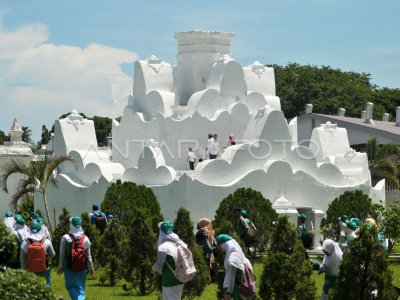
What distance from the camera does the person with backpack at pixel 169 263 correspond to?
12.4m

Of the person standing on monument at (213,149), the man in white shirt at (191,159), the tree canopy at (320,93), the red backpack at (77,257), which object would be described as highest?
the tree canopy at (320,93)

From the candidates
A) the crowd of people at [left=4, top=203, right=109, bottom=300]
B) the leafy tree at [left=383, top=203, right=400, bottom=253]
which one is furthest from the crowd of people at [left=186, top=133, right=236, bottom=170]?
the crowd of people at [left=4, top=203, right=109, bottom=300]

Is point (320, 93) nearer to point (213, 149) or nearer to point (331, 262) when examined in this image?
point (213, 149)

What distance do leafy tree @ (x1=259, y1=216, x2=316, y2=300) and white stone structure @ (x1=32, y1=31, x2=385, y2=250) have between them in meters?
14.9

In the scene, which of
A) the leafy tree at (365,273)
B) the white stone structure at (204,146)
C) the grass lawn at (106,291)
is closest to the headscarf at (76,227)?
the grass lawn at (106,291)

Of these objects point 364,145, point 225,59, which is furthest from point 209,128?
point 364,145

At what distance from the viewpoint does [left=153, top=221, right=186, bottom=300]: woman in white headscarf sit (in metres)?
12.4

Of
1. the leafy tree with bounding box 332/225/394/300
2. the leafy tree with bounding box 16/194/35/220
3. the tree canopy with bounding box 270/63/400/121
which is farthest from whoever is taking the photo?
the tree canopy with bounding box 270/63/400/121

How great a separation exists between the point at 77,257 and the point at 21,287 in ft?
16.1

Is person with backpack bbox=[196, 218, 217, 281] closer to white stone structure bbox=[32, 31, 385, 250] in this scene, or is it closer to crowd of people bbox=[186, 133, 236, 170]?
white stone structure bbox=[32, 31, 385, 250]

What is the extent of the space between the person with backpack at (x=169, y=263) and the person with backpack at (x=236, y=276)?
0.76 meters

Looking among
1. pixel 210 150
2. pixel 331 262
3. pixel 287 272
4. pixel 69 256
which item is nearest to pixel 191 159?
pixel 210 150

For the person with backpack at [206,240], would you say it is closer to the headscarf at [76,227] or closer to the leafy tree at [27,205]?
the headscarf at [76,227]

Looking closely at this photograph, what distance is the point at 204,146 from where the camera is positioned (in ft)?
106
